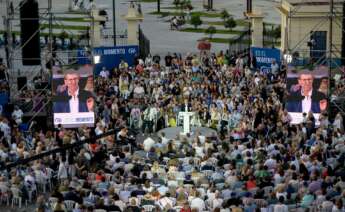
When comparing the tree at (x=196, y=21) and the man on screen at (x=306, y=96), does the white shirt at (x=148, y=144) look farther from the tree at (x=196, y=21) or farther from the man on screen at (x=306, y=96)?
the tree at (x=196, y=21)

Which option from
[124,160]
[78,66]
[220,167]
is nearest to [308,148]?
[220,167]

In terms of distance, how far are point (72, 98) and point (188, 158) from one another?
540 centimetres

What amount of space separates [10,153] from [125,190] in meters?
4.28

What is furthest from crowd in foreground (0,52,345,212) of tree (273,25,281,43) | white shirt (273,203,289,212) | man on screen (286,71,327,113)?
tree (273,25,281,43)

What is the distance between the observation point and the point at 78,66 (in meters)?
30.8

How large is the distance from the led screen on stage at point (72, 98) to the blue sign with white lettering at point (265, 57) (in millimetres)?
10494

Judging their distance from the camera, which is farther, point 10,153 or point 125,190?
point 10,153

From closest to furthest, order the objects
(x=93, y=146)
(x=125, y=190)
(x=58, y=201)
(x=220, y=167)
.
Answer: (x=58, y=201) < (x=125, y=190) < (x=220, y=167) < (x=93, y=146)

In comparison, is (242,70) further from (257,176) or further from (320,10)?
(257,176)

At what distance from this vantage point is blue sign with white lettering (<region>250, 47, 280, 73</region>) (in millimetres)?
39406

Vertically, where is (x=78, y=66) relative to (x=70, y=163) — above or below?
above

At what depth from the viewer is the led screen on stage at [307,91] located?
30.4 metres

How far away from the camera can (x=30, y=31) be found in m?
35.0

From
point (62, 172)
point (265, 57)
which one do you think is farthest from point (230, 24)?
point (62, 172)
